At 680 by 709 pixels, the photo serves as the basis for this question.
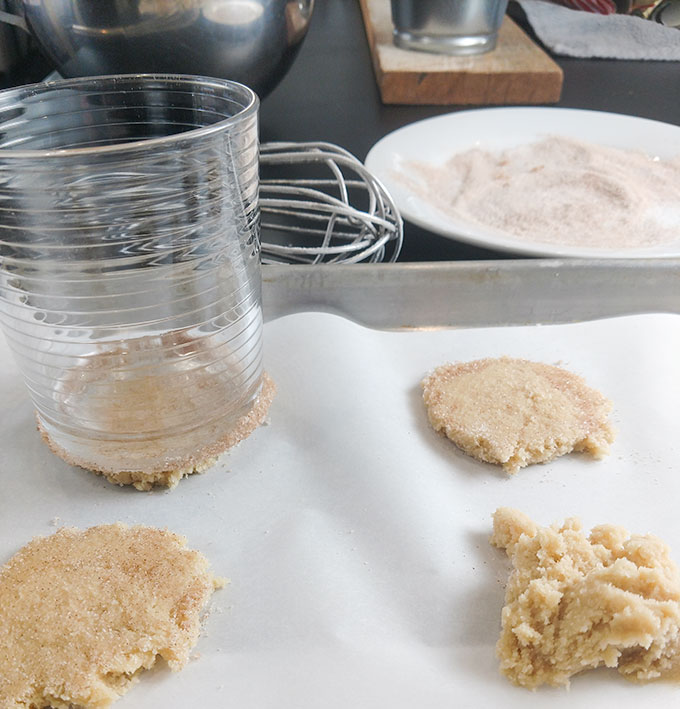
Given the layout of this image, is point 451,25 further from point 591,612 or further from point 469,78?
point 591,612

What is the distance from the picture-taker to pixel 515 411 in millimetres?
555

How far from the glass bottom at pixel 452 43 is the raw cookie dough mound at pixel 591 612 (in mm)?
1264

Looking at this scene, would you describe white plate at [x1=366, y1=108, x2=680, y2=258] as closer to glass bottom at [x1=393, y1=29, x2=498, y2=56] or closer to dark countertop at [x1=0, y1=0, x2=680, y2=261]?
dark countertop at [x1=0, y1=0, x2=680, y2=261]

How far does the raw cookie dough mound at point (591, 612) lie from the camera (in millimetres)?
370

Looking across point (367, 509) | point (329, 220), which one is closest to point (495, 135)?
point (329, 220)

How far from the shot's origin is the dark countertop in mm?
1227

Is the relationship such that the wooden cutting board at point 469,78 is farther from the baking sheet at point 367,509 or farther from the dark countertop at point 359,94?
the baking sheet at point 367,509

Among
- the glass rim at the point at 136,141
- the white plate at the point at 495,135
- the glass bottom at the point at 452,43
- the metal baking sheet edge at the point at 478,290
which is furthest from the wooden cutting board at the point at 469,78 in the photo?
the glass rim at the point at 136,141

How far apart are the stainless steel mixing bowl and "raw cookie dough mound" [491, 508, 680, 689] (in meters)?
0.78

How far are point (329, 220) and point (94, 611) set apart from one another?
1.70 feet

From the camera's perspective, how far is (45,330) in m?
0.47

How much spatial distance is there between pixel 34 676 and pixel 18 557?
93 mm

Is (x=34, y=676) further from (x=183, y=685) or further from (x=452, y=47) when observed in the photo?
(x=452, y=47)

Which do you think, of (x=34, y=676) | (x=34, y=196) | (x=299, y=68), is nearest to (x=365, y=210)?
(x=34, y=196)
